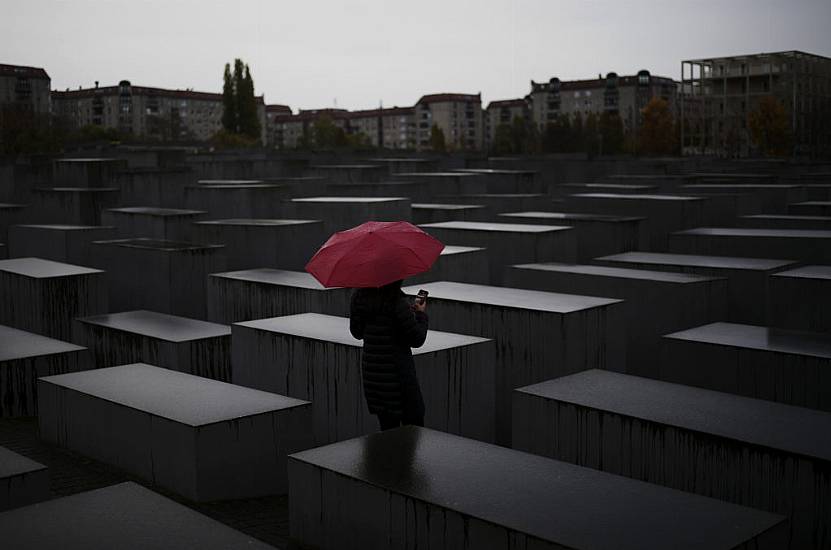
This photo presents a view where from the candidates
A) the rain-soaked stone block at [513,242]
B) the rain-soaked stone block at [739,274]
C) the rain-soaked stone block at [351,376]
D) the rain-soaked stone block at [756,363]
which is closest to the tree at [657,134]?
the rain-soaked stone block at [513,242]

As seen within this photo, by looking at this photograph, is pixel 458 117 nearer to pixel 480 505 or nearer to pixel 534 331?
pixel 534 331

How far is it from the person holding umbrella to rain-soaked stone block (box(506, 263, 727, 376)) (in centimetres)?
457

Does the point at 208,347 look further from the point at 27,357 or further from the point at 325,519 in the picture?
the point at 325,519

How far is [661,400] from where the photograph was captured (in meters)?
6.36

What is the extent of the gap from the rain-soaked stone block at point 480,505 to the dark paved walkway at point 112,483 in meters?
0.50

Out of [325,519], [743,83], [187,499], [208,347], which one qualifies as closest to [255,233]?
[208,347]

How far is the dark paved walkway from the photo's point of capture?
594cm

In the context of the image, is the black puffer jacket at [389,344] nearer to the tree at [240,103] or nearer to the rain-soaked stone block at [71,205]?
the rain-soaked stone block at [71,205]

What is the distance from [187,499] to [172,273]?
21.9ft

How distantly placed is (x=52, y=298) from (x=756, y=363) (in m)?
7.88

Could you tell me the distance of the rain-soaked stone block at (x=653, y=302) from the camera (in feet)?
32.3

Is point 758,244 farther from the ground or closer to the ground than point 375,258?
closer to the ground

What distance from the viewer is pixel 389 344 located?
5.81 meters

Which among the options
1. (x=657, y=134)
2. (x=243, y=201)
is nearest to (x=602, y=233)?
(x=243, y=201)
